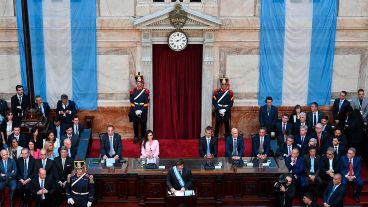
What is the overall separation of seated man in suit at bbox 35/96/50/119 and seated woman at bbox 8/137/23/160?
1901mm

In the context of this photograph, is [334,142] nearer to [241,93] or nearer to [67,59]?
[241,93]

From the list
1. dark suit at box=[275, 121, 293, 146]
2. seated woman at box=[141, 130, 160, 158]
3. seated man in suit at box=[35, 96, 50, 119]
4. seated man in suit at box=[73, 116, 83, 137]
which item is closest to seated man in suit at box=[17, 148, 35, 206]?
seated man in suit at box=[73, 116, 83, 137]

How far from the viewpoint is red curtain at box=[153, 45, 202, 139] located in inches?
790

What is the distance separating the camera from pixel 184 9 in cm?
1934

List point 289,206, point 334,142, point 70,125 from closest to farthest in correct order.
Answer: point 289,206
point 334,142
point 70,125

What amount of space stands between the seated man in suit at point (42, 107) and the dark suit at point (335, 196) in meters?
8.31

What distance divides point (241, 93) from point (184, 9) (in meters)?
3.20

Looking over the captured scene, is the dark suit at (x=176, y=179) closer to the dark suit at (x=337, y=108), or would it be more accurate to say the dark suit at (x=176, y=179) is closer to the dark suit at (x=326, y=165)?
the dark suit at (x=326, y=165)

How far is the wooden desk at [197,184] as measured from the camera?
658 inches

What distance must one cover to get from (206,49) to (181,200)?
5.68 metres

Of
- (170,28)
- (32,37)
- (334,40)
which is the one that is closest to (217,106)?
(170,28)

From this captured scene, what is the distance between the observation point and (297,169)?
17109mm

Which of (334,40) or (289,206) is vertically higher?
(334,40)

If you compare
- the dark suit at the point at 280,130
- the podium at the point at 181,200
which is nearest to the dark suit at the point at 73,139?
the podium at the point at 181,200
